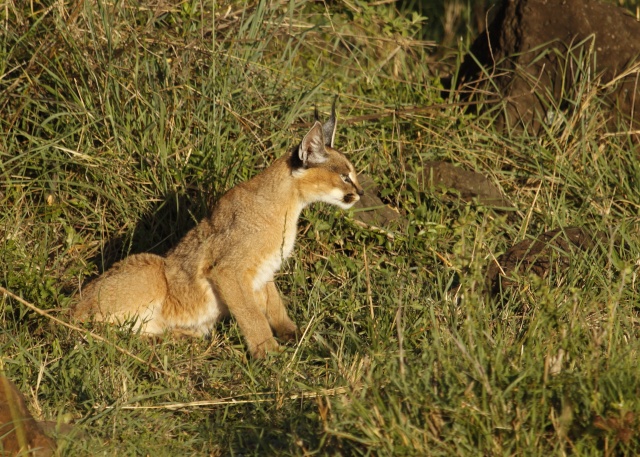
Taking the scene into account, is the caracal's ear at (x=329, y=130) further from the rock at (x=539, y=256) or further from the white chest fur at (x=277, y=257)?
the rock at (x=539, y=256)

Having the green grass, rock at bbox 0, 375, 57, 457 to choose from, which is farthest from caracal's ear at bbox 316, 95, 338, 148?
rock at bbox 0, 375, 57, 457

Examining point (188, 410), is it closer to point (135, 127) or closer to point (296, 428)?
point (296, 428)

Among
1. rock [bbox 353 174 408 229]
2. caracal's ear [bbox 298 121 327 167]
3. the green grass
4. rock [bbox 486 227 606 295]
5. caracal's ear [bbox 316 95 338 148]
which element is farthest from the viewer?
rock [bbox 353 174 408 229]

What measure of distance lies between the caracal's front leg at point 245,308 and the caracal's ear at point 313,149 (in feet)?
2.83

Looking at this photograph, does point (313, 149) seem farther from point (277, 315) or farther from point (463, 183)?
point (463, 183)

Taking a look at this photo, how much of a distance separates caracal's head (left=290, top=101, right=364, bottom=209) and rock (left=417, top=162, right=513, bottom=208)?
111 centimetres

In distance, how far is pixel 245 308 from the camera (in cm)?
607

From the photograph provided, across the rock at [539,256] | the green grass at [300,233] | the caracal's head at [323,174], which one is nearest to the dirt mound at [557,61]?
the green grass at [300,233]

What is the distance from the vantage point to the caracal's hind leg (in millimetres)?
6098

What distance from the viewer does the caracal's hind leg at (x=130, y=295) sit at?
20.0 ft

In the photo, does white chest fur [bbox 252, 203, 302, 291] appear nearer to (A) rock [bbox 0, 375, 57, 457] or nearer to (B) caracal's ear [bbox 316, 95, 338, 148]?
(B) caracal's ear [bbox 316, 95, 338, 148]

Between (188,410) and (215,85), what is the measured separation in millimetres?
2921

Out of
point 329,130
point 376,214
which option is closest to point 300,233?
point 376,214

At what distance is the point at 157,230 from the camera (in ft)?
23.2
